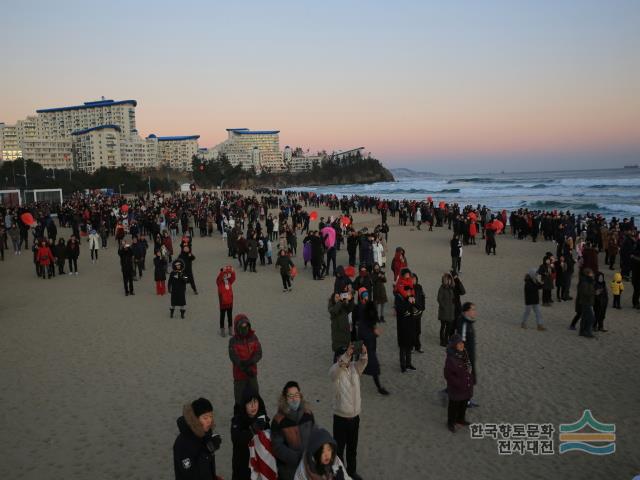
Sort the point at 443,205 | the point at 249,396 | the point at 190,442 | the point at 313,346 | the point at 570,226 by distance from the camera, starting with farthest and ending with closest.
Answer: the point at 443,205, the point at 570,226, the point at 313,346, the point at 249,396, the point at 190,442

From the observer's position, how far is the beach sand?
4965 millimetres

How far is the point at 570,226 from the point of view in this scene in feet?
64.0

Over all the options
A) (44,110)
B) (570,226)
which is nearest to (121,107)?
(44,110)

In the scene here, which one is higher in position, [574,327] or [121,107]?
[121,107]

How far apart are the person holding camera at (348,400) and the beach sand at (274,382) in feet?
1.57

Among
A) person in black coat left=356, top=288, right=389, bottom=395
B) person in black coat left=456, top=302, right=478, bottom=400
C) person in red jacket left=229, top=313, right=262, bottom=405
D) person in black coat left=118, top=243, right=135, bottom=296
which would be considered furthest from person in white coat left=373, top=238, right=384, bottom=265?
person in red jacket left=229, top=313, right=262, bottom=405

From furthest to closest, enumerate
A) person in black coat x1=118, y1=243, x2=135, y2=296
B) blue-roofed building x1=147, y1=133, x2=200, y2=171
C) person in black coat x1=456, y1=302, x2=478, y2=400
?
→ blue-roofed building x1=147, y1=133, x2=200, y2=171
person in black coat x1=118, y1=243, x2=135, y2=296
person in black coat x1=456, y1=302, x2=478, y2=400

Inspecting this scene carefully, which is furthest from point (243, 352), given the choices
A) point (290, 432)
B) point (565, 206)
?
point (565, 206)

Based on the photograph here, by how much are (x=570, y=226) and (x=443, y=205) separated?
9.56m

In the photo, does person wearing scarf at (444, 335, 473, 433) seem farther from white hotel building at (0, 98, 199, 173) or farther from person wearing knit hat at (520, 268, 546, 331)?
white hotel building at (0, 98, 199, 173)

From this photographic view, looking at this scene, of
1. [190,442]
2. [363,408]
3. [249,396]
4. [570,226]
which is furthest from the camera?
[570,226]

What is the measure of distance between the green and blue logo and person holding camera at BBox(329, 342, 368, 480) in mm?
2433

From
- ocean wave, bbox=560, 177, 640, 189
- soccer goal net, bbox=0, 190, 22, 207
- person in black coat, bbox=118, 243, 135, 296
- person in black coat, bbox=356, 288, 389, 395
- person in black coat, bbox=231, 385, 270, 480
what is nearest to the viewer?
person in black coat, bbox=231, 385, 270, 480

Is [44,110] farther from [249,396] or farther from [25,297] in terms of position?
[249,396]
